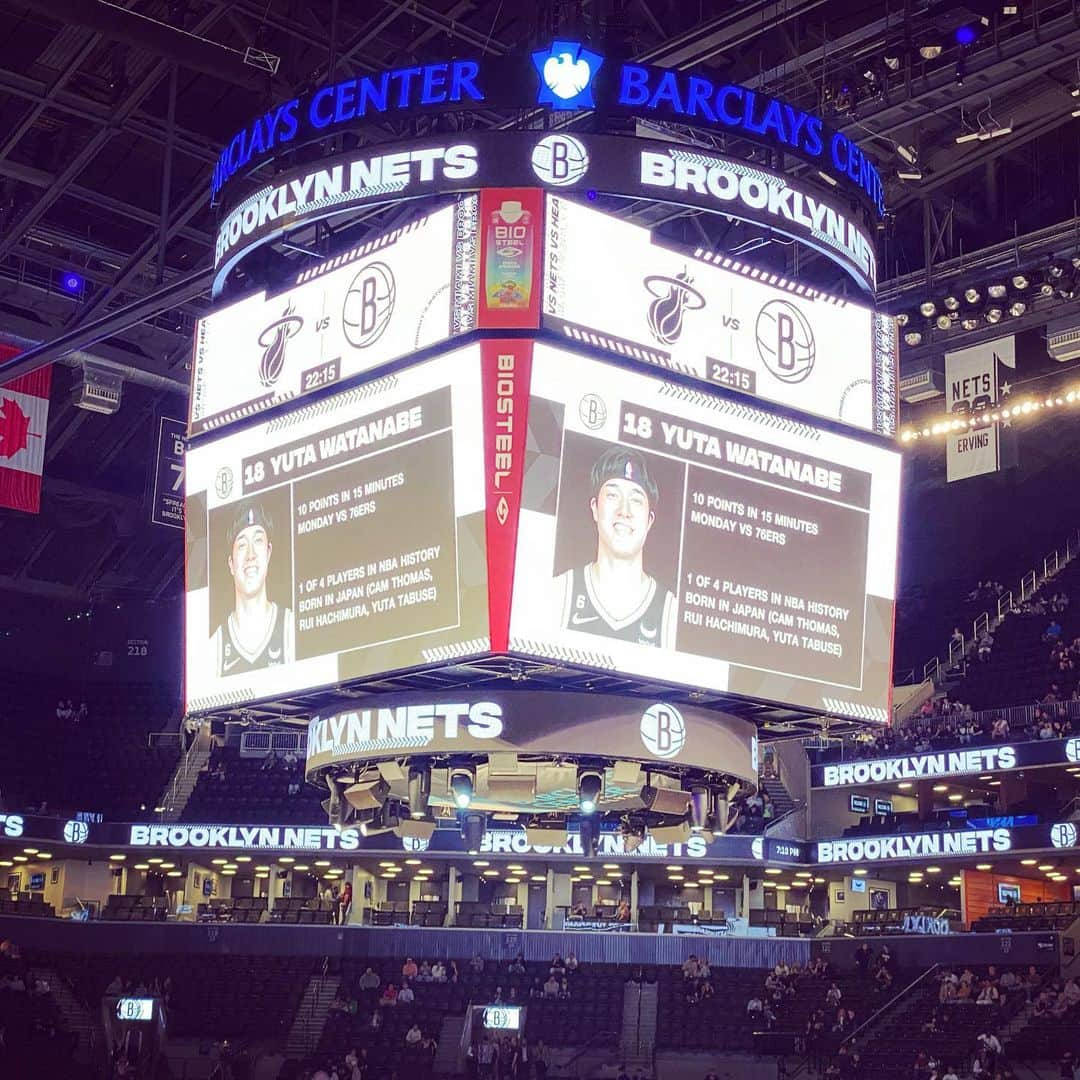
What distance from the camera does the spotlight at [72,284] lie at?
2748cm

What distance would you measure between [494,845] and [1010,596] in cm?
1582

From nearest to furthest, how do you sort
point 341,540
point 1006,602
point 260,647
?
1. point 341,540
2. point 260,647
3. point 1006,602

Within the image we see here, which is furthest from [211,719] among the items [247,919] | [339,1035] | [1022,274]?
[247,919]

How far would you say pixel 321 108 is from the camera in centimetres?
1672

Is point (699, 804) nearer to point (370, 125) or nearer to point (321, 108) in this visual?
point (370, 125)

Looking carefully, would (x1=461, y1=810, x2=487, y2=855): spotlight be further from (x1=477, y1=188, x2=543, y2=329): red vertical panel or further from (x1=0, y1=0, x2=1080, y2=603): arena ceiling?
(x1=0, y1=0, x2=1080, y2=603): arena ceiling

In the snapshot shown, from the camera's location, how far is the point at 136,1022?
35.7 m

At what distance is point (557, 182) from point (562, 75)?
1214 mm

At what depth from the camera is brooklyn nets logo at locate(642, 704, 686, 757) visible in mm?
15578

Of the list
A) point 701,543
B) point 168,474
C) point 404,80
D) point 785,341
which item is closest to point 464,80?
point 404,80

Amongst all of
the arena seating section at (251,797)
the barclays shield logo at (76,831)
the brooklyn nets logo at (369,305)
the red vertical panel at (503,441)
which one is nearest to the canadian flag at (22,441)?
the brooklyn nets logo at (369,305)

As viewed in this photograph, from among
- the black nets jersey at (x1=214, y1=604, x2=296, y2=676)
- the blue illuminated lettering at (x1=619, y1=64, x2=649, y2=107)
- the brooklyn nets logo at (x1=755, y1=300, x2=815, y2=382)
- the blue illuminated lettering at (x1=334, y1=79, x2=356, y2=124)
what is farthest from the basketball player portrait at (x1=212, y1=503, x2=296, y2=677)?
the blue illuminated lettering at (x1=619, y1=64, x2=649, y2=107)

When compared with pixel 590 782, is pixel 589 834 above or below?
below

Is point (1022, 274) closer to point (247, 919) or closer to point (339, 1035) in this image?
point (339, 1035)
